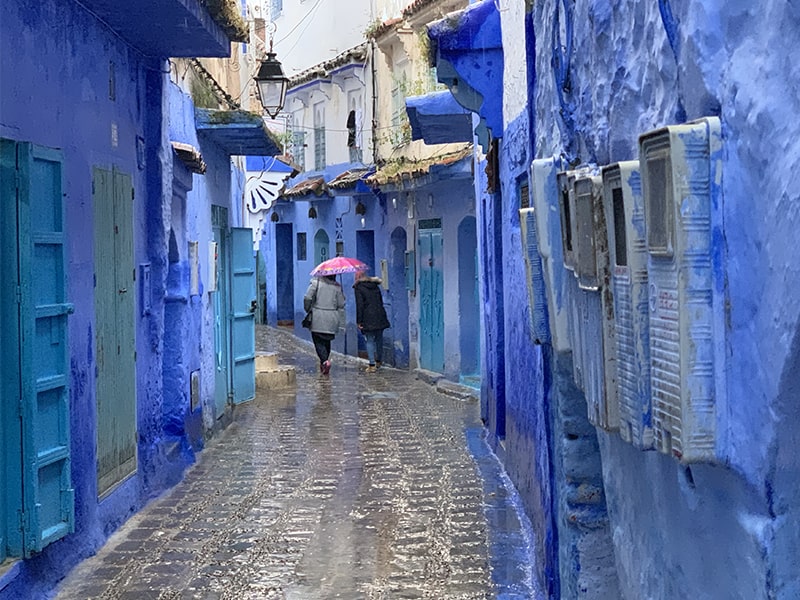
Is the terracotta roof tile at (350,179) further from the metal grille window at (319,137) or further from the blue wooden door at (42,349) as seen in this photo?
the blue wooden door at (42,349)

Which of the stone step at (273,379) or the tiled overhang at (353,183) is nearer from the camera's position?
the stone step at (273,379)

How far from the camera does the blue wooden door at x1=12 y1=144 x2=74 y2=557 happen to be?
6133 millimetres

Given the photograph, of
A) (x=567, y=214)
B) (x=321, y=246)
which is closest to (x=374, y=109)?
(x=321, y=246)

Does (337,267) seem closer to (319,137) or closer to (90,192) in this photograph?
(319,137)

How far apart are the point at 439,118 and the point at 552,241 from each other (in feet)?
29.6

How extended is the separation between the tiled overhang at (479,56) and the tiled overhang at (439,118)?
1938 millimetres

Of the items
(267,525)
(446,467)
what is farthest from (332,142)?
(267,525)

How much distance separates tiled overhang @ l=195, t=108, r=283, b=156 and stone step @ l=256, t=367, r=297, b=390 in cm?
469

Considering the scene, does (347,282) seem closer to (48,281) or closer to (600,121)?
(48,281)

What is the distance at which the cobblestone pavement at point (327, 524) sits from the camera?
695 cm

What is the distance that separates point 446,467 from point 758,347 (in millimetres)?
8528

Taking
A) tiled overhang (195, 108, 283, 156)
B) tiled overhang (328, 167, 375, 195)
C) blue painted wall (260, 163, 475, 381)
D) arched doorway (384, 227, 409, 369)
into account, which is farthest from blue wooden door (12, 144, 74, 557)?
tiled overhang (328, 167, 375, 195)

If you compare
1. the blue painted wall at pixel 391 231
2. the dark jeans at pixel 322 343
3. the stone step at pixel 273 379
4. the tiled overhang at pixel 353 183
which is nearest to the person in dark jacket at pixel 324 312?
the dark jeans at pixel 322 343

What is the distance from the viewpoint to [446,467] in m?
10.8
